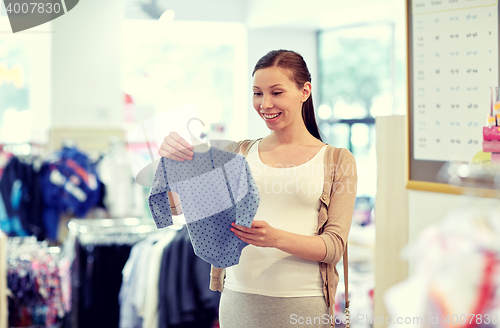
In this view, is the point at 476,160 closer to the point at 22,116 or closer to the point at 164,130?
the point at 164,130

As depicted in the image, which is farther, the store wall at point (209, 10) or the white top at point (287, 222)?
the store wall at point (209, 10)

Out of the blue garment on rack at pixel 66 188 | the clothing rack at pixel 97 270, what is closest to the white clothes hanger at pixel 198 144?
the clothing rack at pixel 97 270

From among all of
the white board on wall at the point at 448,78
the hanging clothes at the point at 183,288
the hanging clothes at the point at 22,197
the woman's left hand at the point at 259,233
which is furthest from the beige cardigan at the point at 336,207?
the hanging clothes at the point at 22,197

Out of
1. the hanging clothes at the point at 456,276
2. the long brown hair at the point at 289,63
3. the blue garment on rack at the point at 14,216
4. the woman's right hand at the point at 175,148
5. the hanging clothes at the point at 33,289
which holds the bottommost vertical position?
the hanging clothes at the point at 33,289

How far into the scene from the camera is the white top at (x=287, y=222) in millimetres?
1349

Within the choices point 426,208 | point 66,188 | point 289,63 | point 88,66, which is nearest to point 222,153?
point 289,63

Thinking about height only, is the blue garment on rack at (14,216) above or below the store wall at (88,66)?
below

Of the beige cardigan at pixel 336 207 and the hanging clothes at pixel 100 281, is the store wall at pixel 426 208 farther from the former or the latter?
the hanging clothes at pixel 100 281

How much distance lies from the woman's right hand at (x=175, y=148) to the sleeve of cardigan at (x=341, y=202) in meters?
0.43

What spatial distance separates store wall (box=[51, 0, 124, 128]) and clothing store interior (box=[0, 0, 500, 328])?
0.6 inches

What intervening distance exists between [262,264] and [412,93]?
959mm

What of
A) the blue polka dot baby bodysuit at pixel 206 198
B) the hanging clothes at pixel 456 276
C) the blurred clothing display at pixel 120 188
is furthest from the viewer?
the blurred clothing display at pixel 120 188

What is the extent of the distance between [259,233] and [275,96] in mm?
391

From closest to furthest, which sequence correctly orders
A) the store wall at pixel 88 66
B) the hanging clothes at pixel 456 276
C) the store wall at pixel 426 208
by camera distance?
the hanging clothes at pixel 456 276 < the store wall at pixel 426 208 < the store wall at pixel 88 66
